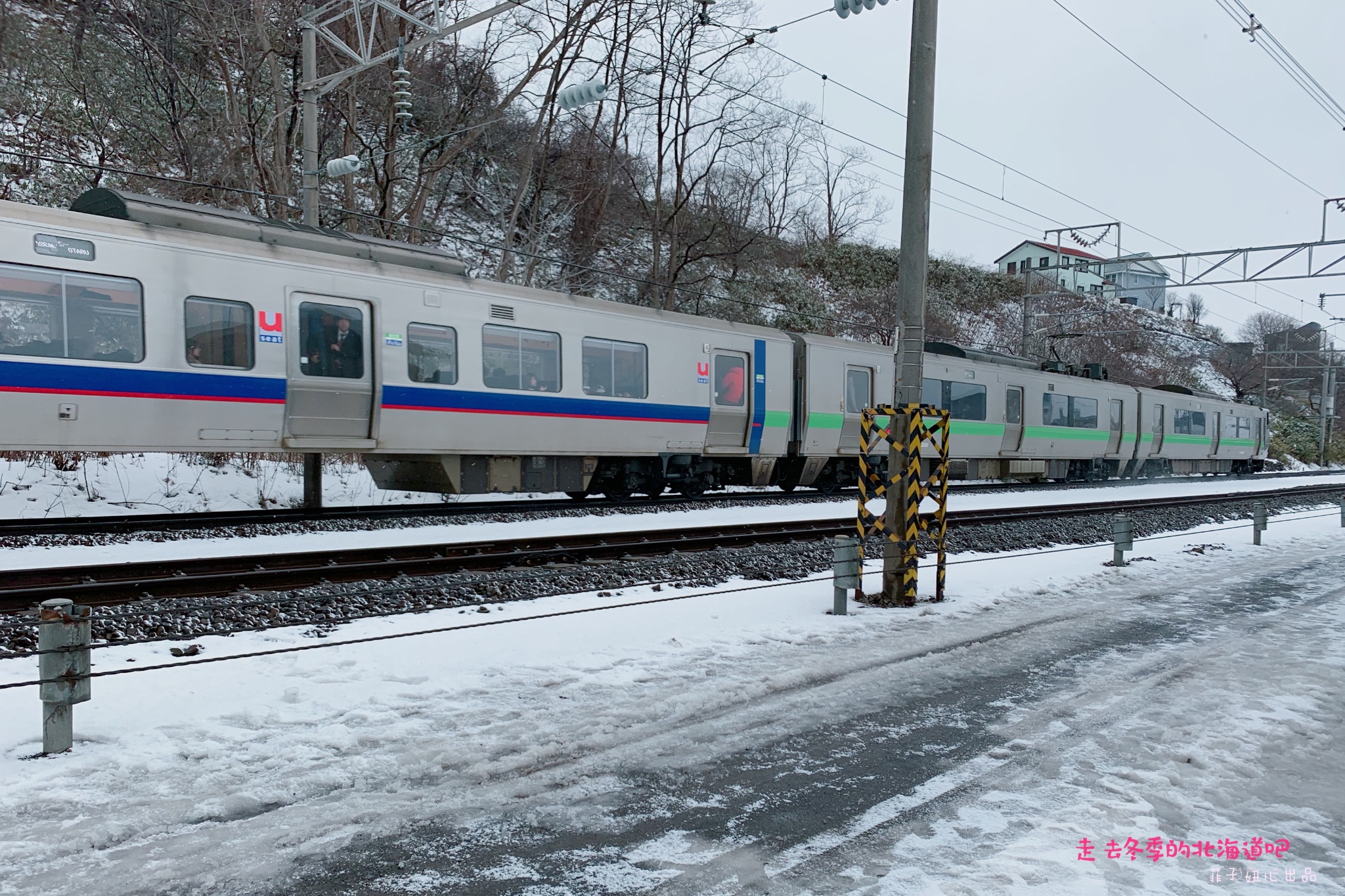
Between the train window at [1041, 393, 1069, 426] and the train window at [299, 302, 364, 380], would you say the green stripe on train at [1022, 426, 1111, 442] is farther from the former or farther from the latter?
the train window at [299, 302, 364, 380]

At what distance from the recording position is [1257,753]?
4.68m

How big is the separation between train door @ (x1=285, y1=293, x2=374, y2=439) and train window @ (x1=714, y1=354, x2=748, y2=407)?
6500 millimetres

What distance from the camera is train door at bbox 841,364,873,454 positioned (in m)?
18.8

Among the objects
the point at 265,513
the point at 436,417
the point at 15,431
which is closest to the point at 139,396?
the point at 15,431

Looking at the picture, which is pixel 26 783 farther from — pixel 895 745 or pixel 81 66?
pixel 81 66

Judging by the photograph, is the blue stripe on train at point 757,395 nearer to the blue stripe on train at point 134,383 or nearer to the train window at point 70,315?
the blue stripe on train at point 134,383

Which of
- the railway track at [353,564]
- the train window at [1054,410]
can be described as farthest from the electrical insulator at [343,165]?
the train window at [1054,410]

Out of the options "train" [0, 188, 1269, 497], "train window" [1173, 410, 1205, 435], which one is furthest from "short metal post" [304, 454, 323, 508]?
"train window" [1173, 410, 1205, 435]

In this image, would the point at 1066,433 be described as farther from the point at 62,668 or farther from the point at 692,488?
the point at 62,668

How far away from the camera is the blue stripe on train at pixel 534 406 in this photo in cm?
1212

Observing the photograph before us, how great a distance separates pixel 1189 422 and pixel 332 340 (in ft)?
102

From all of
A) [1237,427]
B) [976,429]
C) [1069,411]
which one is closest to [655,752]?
[976,429]

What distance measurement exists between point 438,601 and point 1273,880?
5996 millimetres

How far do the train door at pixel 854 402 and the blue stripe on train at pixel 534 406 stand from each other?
403cm
